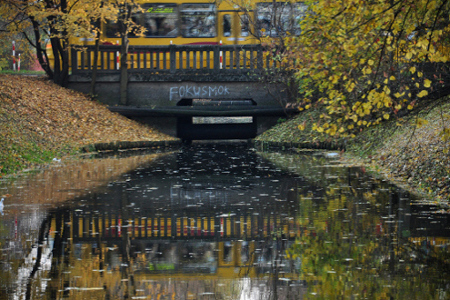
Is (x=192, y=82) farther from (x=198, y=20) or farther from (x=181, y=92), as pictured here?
(x=198, y=20)

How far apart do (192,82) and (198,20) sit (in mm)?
2873

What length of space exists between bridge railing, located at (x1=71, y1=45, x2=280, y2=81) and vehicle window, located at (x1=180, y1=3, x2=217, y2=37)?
3.53ft

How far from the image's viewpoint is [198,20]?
32312 mm

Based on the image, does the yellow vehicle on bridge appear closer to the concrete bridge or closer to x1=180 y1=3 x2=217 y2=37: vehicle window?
x1=180 y1=3 x2=217 y2=37: vehicle window

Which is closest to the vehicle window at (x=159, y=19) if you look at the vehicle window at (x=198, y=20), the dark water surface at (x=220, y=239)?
the vehicle window at (x=198, y=20)

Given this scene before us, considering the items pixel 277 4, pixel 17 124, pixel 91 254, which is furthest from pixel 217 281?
pixel 277 4

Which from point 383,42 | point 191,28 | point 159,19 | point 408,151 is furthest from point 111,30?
point 383,42

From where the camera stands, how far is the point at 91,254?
307 inches

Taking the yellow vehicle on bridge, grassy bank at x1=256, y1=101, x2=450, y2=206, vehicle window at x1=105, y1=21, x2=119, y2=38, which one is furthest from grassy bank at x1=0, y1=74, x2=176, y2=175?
grassy bank at x1=256, y1=101, x2=450, y2=206

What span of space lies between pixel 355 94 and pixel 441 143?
34.2 ft

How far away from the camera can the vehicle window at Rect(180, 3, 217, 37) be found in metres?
32.1

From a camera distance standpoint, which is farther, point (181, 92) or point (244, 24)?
point (244, 24)

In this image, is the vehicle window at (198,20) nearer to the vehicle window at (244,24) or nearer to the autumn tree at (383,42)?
the vehicle window at (244,24)

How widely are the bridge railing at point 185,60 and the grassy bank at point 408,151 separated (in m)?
4.90
